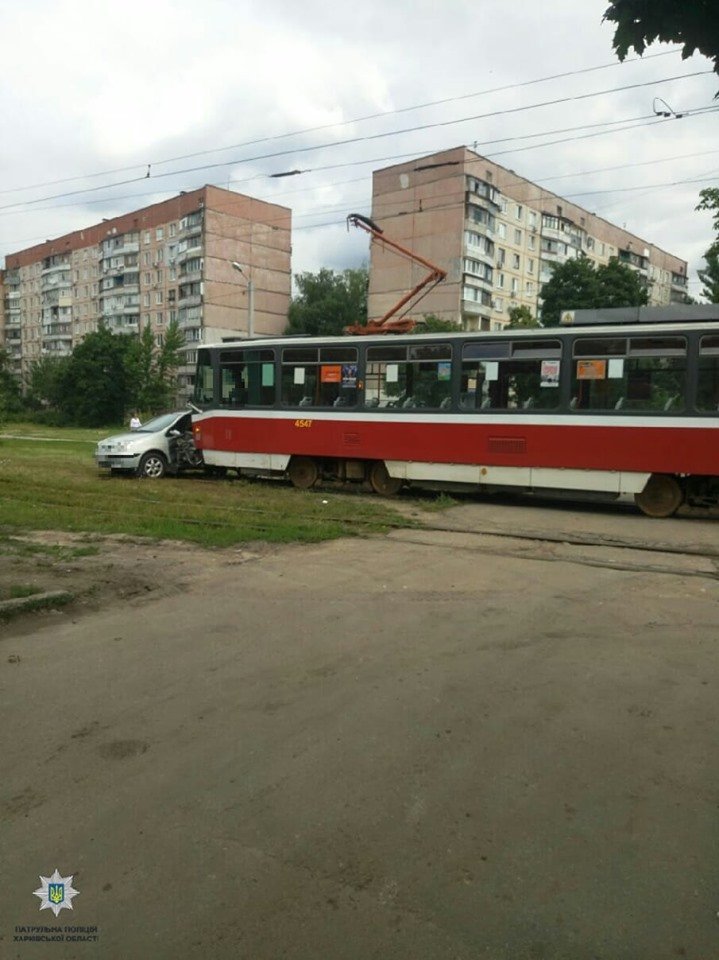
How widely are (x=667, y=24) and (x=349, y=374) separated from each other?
11548 millimetres

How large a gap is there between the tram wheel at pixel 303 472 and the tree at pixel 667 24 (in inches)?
486

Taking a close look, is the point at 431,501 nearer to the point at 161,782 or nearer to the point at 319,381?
the point at 319,381

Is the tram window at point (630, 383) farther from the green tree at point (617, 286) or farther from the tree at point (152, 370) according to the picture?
the tree at point (152, 370)

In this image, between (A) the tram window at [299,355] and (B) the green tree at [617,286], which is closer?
(A) the tram window at [299,355]

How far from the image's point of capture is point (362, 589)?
728 centimetres

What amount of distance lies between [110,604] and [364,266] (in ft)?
275

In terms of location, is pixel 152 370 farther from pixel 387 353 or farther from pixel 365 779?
pixel 365 779

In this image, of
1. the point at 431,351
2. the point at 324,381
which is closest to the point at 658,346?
the point at 431,351

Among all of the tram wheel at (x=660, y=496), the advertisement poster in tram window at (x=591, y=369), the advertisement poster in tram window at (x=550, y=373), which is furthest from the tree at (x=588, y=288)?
the tram wheel at (x=660, y=496)

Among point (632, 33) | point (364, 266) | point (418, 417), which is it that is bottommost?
point (418, 417)

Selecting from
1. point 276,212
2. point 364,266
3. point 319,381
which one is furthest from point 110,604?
point 364,266

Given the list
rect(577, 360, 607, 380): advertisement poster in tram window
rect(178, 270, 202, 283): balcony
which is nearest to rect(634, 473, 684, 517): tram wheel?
rect(577, 360, 607, 380): advertisement poster in tram window

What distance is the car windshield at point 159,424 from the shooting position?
1752 cm

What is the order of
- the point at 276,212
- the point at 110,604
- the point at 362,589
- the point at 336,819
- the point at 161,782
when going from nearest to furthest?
the point at 336,819 < the point at 161,782 < the point at 110,604 < the point at 362,589 < the point at 276,212
